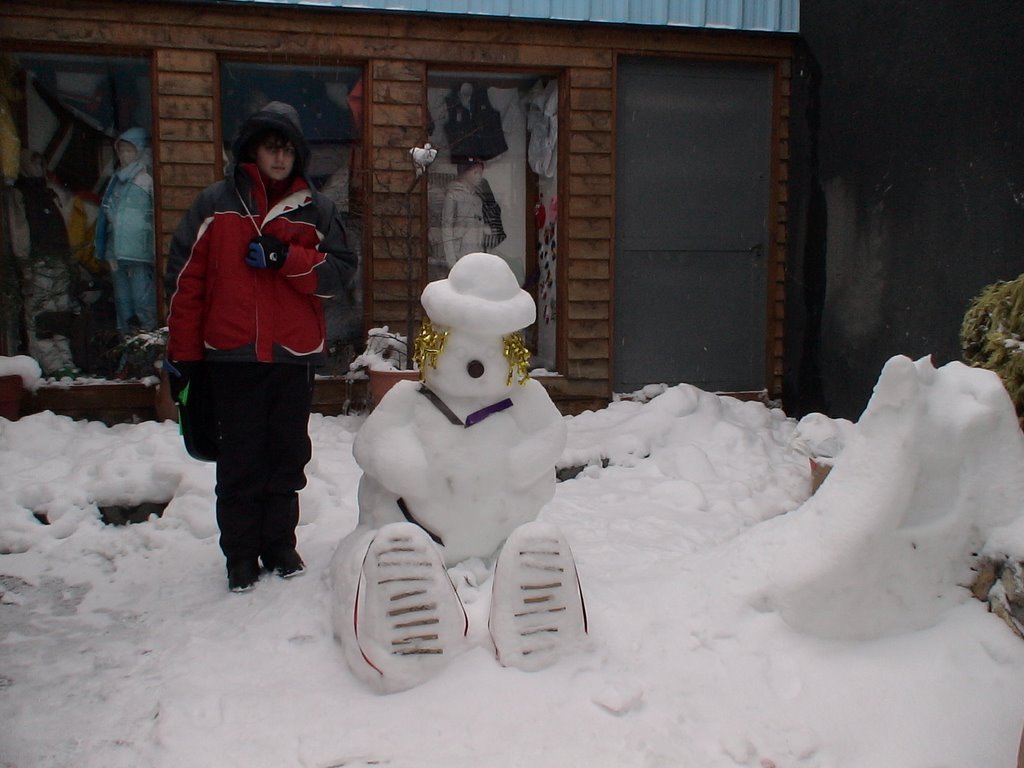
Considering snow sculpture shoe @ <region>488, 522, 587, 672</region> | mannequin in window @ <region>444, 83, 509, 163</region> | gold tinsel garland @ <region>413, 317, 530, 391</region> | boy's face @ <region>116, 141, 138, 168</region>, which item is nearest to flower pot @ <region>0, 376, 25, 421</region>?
boy's face @ <region>116, 141, 138, 168</region>

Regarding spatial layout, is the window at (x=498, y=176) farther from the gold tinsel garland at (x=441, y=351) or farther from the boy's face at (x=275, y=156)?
the gold tinsel garland at (x=441, y=351)

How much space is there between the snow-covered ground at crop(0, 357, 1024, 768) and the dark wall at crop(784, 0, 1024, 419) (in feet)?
8.65

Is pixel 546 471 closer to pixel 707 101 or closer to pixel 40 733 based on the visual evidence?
pixel 40 733

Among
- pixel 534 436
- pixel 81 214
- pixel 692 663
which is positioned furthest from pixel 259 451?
pixel 81 214

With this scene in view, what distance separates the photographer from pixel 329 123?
606 cm

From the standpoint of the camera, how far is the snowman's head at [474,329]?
2635mm

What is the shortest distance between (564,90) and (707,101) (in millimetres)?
1057

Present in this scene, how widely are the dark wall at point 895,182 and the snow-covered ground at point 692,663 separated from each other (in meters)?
2.64

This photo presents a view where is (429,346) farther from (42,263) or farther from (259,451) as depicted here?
(42,263)

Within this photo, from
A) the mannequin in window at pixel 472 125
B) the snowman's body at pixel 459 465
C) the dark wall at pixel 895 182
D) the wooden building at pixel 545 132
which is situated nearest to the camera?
the snowman's body at pixel 459 465

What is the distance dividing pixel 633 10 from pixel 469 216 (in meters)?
1.78

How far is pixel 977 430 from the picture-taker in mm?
2309

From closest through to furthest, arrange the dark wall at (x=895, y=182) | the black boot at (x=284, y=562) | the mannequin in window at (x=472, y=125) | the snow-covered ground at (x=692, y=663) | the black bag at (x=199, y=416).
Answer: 1. the snow-covered ground at (x=692, y=663)
2. the black bag at (x=199, y=416)
3. the black boot at (x=284, y=562)
4. the dark wall at (x=895, y=182)
5. the mannequin in window at (x=472, y=125)

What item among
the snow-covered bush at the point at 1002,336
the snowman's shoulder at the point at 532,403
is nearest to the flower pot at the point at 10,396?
the snowman's shoulder at the point at 532,403
